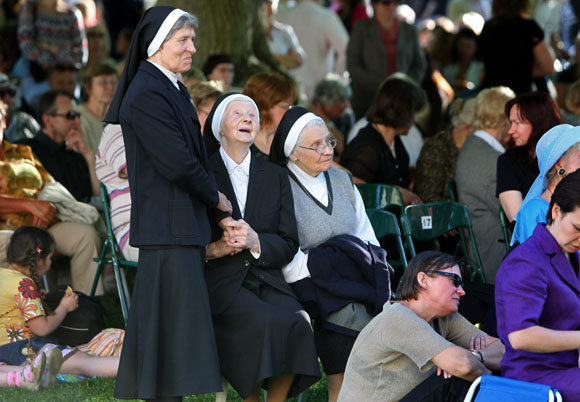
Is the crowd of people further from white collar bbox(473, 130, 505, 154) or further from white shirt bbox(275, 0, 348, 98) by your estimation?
white shirt bbox(275, 0, 348, 98)

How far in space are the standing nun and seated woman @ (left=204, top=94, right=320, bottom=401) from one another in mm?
213

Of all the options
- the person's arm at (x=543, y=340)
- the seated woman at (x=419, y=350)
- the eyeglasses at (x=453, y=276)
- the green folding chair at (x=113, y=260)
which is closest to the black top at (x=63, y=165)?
the green folding chair at (x=113, y=260)

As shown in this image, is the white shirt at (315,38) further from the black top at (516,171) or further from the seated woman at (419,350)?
the seated woman at (419,350)

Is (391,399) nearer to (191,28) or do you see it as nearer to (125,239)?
(191,28)

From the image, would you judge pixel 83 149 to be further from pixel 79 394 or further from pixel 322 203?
pixel 322 203

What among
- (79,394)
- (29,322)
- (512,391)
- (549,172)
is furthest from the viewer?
(29,322)

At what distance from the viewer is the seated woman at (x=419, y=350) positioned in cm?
376

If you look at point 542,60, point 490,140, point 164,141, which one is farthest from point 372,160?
point 542,60

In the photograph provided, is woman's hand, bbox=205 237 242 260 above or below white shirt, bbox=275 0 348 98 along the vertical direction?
below

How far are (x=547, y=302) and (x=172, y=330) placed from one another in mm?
1618

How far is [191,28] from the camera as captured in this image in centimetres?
445

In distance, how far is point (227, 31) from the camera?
8930 mm

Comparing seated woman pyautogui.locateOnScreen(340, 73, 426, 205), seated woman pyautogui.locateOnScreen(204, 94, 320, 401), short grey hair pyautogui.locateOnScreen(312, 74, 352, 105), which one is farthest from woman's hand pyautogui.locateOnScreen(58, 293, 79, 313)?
short grey hair pyautogui.locateOnScreen(312, 74, 352, 105)

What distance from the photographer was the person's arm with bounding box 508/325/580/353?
348 cm
